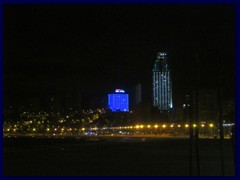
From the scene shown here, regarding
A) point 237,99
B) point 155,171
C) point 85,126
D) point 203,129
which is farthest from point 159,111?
point 237,99

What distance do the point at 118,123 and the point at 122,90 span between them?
20.0 meters

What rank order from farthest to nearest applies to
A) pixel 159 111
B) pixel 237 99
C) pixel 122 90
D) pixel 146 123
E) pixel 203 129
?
pixel 122 90 → pixel 159 111 → pixel 146 123 → pixel 203 129 → pixel 237 99

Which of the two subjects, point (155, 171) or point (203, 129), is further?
point (203, 129)

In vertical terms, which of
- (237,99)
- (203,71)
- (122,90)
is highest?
(122,90)

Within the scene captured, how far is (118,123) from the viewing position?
140750 millimetres

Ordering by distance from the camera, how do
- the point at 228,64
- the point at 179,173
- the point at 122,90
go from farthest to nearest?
the point at 122,90
the point at 179,173
the point at 228,64

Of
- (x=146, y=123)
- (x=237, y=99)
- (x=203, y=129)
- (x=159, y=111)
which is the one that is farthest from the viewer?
(x=159, y=111)

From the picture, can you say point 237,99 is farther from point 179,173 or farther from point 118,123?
point 118,123

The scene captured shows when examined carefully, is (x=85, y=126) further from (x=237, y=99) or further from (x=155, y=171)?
(x=237, y=99)

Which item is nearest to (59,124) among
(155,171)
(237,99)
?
(155,171)

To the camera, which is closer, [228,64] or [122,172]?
[228,64]

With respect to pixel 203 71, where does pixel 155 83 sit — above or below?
above

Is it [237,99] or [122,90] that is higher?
[122,90]

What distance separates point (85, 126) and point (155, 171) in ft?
426
